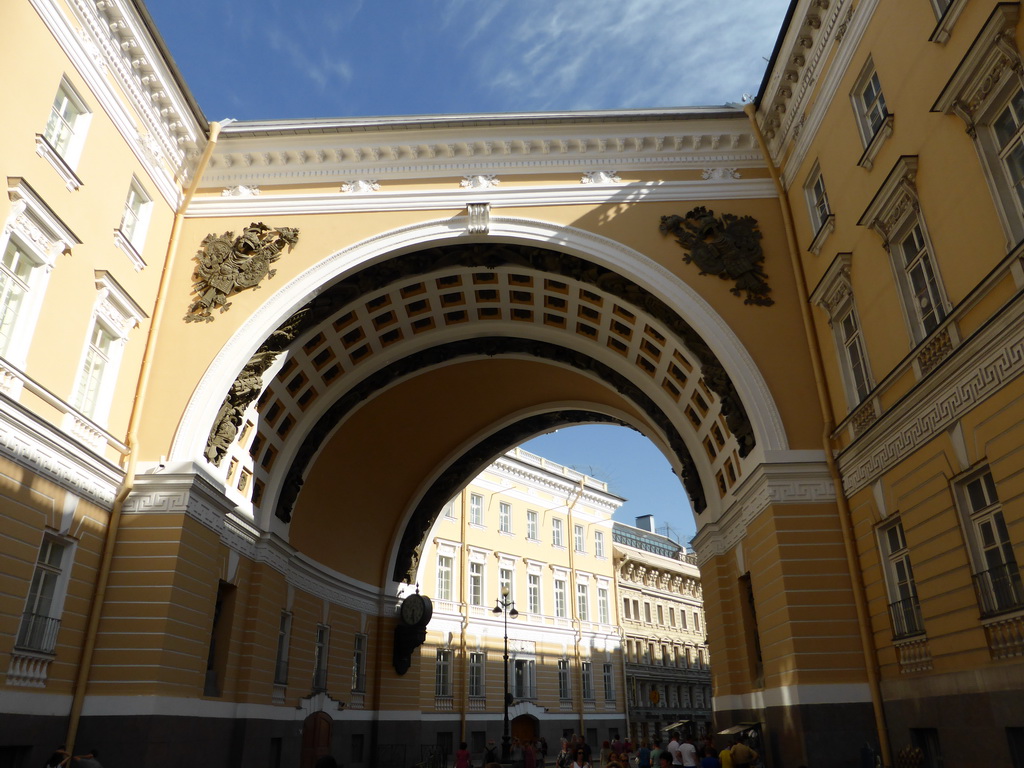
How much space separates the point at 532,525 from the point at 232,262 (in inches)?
1129

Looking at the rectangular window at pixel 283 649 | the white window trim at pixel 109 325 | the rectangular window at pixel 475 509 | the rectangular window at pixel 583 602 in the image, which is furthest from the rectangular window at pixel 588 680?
the white window trim at pixel 109 325

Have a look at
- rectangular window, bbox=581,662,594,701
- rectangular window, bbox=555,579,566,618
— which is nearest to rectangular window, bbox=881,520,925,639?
rectangular window, bbox=555,579,566,618

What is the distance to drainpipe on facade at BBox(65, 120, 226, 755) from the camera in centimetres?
1404

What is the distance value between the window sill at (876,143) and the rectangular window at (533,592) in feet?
104

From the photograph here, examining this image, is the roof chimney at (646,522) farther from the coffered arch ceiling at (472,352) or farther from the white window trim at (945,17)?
the white window trim at (945,17)

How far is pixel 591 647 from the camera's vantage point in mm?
44094

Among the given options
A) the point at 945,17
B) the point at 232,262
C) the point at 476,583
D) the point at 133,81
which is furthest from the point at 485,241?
the point at 476,583

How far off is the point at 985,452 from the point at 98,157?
52.6 feet

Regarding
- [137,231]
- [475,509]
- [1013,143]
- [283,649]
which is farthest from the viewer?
[475,509]

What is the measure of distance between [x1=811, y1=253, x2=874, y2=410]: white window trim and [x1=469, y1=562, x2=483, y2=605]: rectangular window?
26603mm

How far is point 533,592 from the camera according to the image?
42.3 metres

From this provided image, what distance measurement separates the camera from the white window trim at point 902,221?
12047mm

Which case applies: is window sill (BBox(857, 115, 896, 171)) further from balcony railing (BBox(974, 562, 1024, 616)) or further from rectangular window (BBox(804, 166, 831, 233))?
balcony railing (BBox(974, 562, 1024, 616))

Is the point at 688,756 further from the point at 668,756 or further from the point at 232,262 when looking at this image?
the point at 232,262
